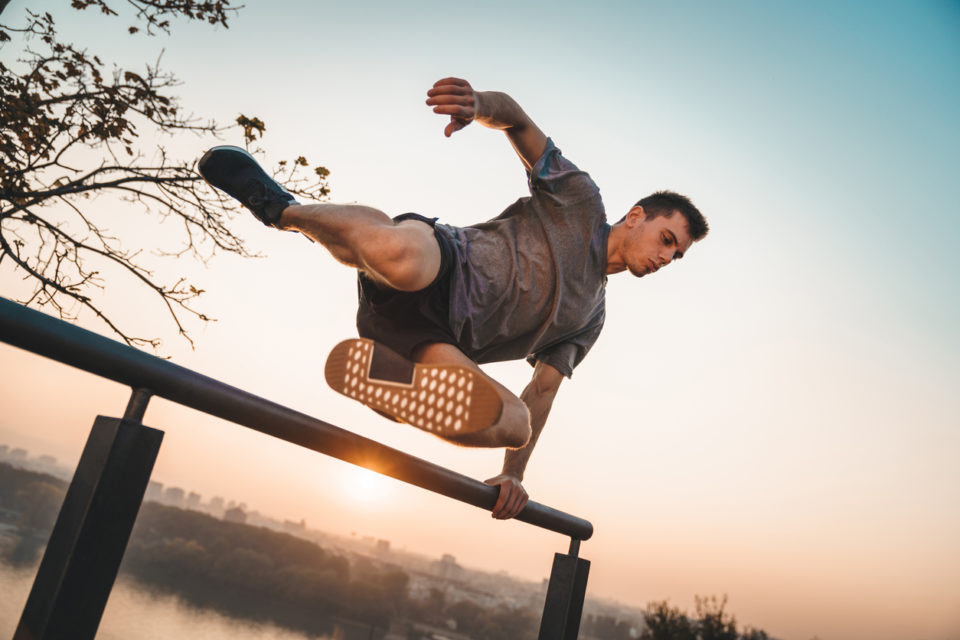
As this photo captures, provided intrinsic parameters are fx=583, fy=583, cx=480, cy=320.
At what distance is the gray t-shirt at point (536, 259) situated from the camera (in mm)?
1824

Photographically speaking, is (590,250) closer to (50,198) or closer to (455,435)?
(455,435)

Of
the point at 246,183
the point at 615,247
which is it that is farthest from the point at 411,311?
the point at 615,247

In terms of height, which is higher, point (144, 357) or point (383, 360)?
point (383, 360)

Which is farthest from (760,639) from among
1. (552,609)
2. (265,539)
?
(552,609)

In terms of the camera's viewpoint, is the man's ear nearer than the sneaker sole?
No

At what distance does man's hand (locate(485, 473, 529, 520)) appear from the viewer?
1.62m

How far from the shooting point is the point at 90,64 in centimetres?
422

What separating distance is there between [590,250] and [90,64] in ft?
13.9

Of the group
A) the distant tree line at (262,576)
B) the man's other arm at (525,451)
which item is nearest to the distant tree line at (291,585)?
the distant tree line at (262,576)

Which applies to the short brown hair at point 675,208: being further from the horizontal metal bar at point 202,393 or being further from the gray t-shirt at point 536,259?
the horizontal metal bar at point 202,393

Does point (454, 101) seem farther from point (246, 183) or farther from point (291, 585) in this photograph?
point (291, 585)

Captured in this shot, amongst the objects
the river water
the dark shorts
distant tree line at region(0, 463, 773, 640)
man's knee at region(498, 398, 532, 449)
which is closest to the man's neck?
the dark shorts

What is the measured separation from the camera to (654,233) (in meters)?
2.01

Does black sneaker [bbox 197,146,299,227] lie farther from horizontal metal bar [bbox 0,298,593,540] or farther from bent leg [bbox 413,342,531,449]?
horizontal metal bar [bbox 0,298,593,540]
